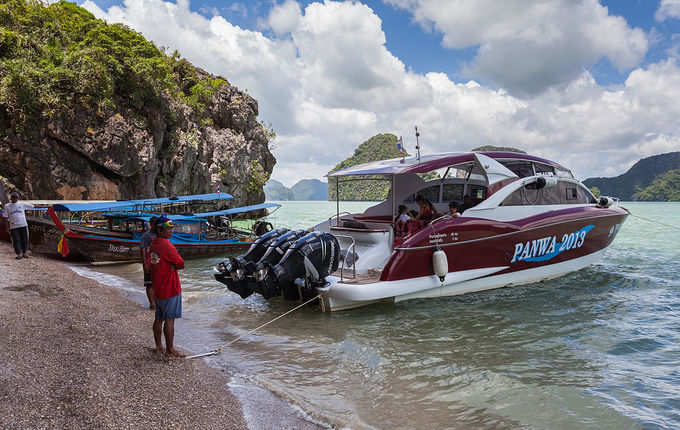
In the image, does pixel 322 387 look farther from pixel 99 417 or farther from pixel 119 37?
pixel 119 37

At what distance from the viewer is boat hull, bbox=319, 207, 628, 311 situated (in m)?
7.36

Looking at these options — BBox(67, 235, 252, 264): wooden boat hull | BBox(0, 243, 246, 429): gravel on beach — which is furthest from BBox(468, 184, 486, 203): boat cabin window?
BBox(67, 235, 252, 264): wooden boat hull

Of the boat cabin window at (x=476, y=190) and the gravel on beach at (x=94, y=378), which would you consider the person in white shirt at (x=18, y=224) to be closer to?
the gravel on beach at (x=94, y=378)

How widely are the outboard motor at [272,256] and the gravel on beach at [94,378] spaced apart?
1.72 meters

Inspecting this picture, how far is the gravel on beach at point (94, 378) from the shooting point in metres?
3.23

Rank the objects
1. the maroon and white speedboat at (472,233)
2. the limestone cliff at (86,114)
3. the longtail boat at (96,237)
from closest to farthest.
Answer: the maroon and white speedboat at (472,233) < the longtail boat at (96,237) < the limestone cliff at (86,114)

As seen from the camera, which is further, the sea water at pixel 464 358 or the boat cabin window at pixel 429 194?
the boat cabin window at pixel 429 194

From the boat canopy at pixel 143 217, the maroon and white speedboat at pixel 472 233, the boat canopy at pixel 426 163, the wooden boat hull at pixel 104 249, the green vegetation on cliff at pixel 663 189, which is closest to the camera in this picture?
the maroon and white speedboat at pixel 472 233

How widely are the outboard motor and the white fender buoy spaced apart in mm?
2553

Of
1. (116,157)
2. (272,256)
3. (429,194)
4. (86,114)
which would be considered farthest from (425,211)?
(86,114)

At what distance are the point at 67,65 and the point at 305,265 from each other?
83.2ft

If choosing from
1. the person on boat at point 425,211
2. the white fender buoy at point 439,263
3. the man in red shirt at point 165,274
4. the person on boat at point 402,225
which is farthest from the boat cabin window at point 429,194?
the man in red shirt at point 165,274

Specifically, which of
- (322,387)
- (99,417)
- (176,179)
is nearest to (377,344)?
(322,387)

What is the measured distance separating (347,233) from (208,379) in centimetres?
483
